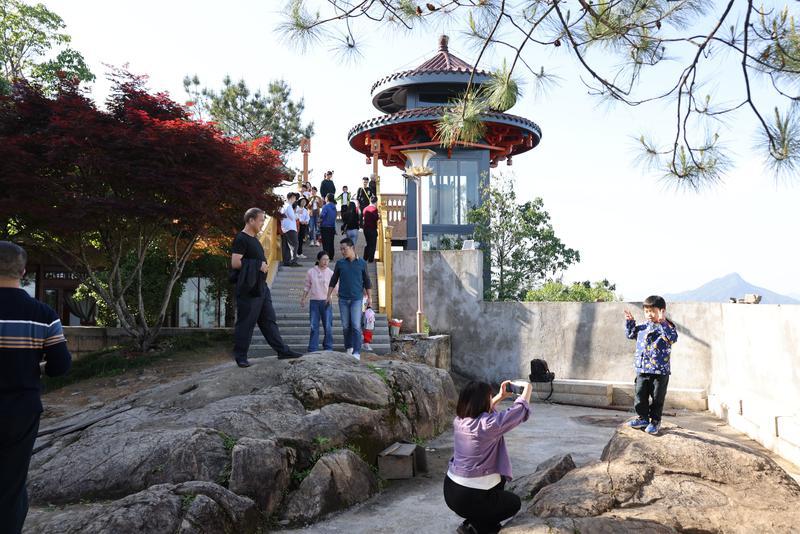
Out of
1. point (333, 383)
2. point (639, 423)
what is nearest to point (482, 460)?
point (639, 423)

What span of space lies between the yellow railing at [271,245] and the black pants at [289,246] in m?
0.15

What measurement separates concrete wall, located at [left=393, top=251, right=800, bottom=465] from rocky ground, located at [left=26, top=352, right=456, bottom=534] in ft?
20.3

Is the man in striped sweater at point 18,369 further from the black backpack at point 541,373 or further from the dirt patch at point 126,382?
the black backpack at point 541,373

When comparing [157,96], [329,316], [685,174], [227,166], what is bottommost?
[329,316]

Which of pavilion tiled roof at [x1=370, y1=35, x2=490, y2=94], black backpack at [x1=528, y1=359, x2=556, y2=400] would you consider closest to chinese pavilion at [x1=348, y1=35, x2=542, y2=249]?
pavilion tiled roof at [x1=370, y1=35, x2=490, y2=94]

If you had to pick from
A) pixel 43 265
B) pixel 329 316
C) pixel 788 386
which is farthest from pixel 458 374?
pixel 43 265

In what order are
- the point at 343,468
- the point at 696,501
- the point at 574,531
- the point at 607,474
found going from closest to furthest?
the point at 574,531 → the point at 696,501 → the point at 607,474 → the point at 343,468

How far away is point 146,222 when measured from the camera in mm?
10484

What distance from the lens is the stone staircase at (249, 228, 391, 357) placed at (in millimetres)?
10523

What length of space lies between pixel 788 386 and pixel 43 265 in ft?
62.6

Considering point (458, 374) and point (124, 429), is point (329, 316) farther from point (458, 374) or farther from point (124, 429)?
point (458, 374)

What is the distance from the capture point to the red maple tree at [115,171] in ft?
31.0

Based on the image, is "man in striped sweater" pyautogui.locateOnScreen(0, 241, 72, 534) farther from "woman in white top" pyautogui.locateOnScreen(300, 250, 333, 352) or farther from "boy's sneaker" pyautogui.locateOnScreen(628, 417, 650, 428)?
"woman in white top" pyautogui.locateOnScreen(300, 250, 333, 352)

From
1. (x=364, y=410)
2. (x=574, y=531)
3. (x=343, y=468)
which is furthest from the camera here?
(x=364, y=410)
